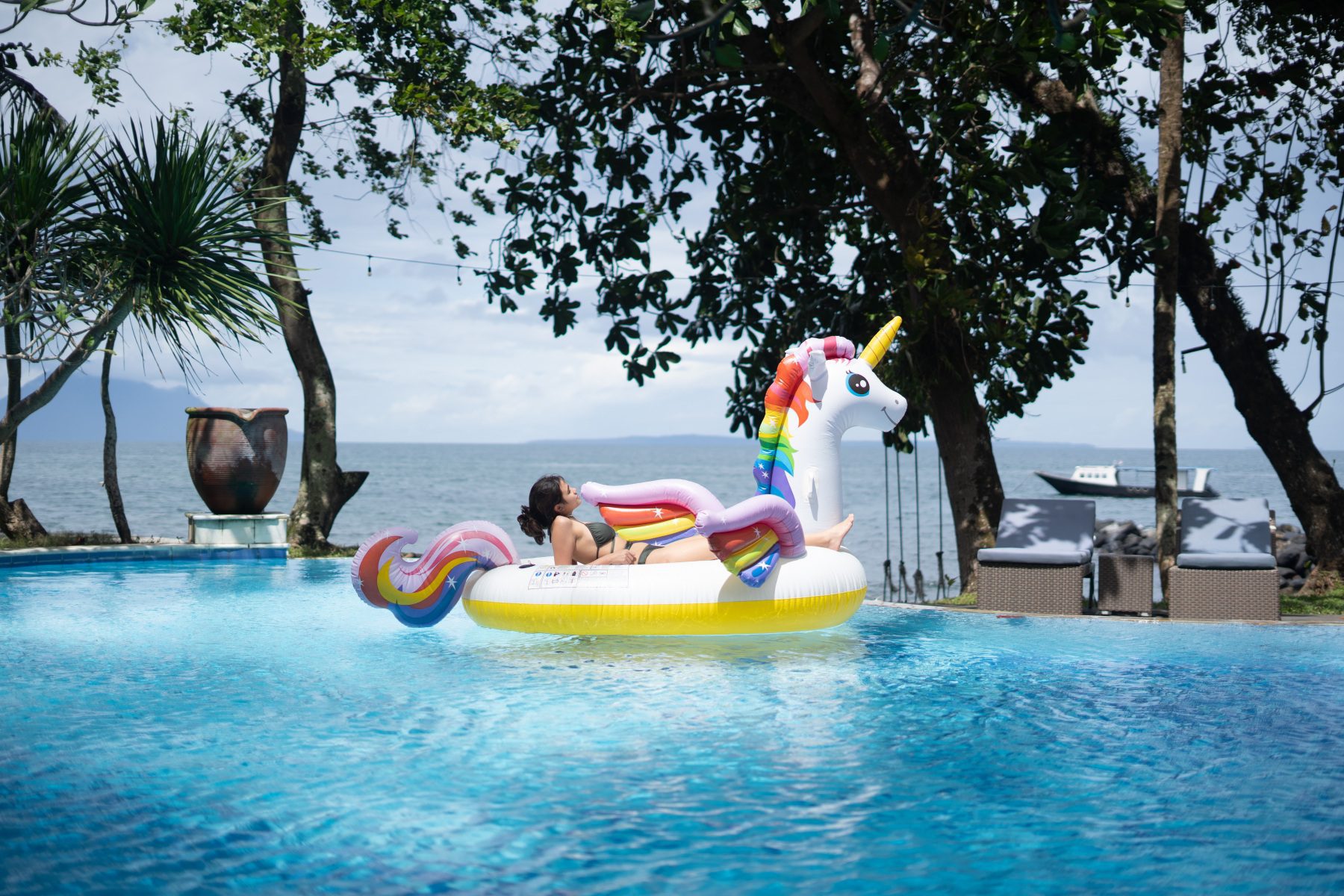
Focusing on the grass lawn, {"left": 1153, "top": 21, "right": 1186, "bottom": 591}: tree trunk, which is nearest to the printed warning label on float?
{"left": 1153, "top": 21, "right": 1186, "bottom": 591}: tree trunk

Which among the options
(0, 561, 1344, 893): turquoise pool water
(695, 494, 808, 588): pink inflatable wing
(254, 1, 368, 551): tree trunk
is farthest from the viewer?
(254, 1, 368, 551): tree trunk

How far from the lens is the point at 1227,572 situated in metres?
9.27

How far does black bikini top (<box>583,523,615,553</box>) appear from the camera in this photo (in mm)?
8500

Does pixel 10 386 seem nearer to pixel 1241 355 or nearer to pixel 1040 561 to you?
pixel 1040 561

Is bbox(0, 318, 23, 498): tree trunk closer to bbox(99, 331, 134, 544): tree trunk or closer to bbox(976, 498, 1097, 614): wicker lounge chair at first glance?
bbox(99, 331, 134, 544): tree trunk

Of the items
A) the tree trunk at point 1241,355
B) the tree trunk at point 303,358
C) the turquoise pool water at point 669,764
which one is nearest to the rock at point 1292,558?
the tree trunk at point 1241,355

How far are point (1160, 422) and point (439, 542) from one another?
621 cm

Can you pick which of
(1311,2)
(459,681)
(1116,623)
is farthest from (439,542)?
(1311,2)

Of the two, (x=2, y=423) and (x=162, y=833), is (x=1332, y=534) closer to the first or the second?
(x=162, y=833)

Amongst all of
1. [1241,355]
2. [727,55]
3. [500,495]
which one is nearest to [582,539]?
[727,55]

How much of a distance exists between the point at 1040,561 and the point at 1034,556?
0.06 metres

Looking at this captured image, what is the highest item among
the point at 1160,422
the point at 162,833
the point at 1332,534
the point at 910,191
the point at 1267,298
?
the point at 910,191

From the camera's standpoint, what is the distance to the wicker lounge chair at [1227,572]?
9203mm

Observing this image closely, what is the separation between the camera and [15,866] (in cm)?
381
